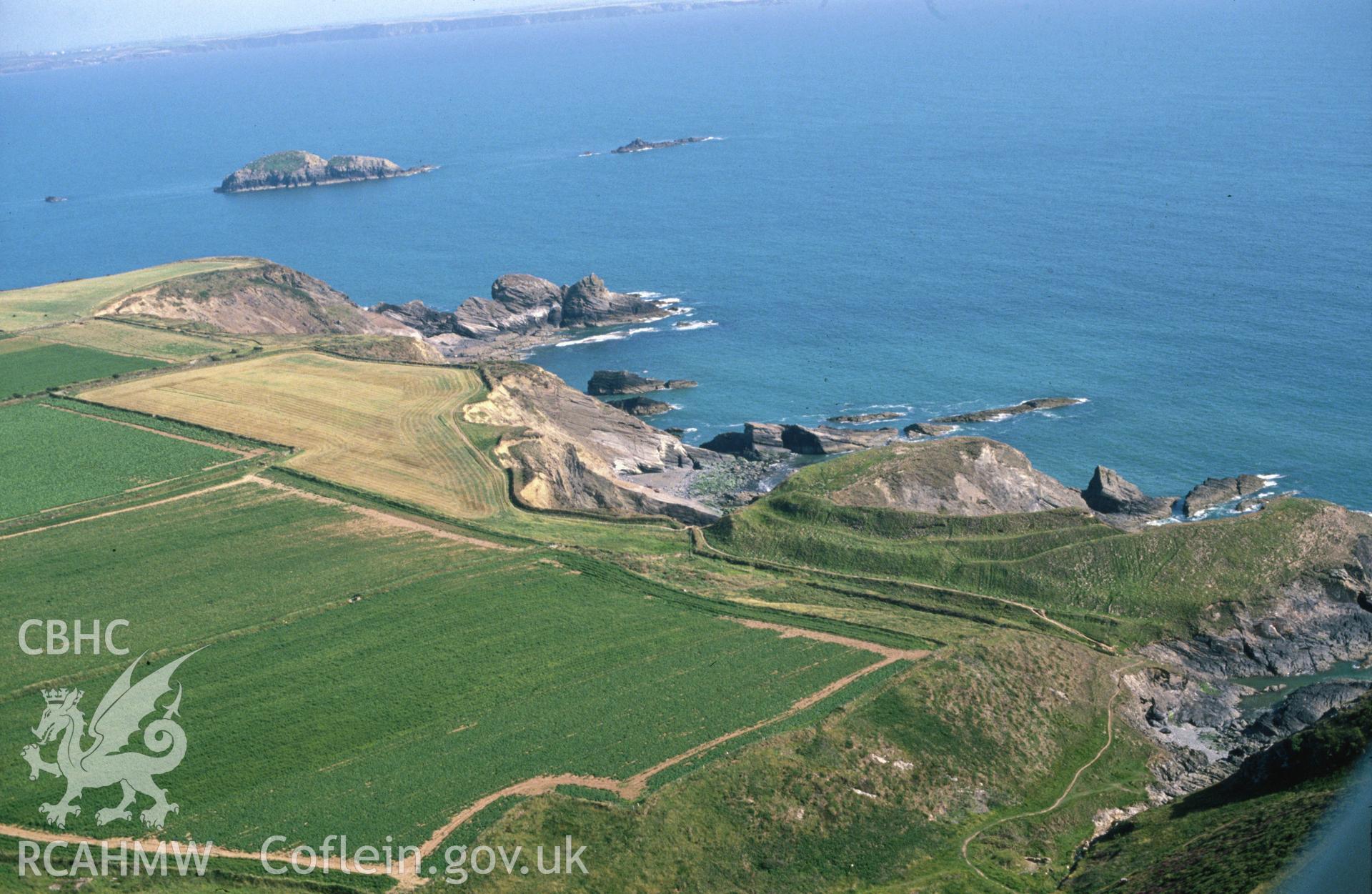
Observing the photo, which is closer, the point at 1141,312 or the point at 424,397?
the point at 424,397

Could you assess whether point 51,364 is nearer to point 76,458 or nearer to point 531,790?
point 76,458

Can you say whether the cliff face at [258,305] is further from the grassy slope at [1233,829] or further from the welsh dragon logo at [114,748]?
the grassy slope at [1233,829]

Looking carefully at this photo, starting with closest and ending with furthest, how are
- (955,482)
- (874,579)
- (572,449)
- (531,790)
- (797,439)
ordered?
(531,790), (874,579), (955,482), (572,449), (797,439)

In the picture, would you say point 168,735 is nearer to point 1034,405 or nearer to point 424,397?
point 424,397

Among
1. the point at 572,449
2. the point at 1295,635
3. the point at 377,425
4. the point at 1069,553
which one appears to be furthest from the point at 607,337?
the point at 1295,635

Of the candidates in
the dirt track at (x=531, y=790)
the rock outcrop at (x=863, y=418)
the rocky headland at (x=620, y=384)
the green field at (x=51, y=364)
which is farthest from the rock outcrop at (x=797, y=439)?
the green field at (x=51, y=364)

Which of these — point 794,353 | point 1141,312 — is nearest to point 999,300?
point 1141,312

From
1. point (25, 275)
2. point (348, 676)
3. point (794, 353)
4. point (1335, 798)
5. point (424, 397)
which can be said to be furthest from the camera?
point (25, 275)
